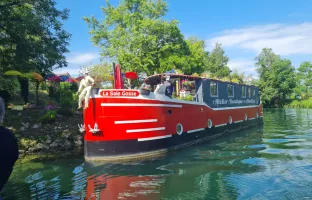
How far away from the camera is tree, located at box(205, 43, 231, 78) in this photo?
62188mm

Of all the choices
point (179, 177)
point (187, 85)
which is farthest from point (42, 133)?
point (179, 177)

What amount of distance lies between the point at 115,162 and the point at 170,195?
4.19 metres

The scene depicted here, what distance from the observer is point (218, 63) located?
6381cm

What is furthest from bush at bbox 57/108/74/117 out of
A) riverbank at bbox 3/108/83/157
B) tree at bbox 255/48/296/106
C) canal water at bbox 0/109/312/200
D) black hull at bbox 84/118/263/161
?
tree at bbox 255/48/296/106

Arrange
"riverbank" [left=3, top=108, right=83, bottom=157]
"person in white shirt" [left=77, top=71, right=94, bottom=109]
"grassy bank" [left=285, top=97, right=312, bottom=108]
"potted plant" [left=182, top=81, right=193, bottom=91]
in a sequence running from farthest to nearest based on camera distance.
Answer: "grassy bank" [left=285, top=97, right=312, bottom=108] < "potted plant" [left=182, top=81, right=193, bottom=91] < "riverbank" [left=3, top=108, right=83, bottom=157] < "person in white shirt" [left=77, top=71, right=94, bottom=109]

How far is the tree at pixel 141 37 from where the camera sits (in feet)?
87.2

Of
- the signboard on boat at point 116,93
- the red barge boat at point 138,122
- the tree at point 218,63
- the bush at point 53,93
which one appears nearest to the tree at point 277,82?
the tree at point 218,63

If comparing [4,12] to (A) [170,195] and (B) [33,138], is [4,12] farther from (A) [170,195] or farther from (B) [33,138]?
(A) [170,195]

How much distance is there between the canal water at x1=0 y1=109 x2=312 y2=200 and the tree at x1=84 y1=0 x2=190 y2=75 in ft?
54.2

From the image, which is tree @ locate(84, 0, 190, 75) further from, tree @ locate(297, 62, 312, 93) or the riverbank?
tree @ locate(297, 62, 312, 93)

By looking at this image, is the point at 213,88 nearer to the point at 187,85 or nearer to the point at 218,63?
the point at 187,85

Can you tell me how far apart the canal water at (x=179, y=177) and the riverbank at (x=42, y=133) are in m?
2.59

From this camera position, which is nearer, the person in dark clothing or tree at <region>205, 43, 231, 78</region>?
the person in dark clothing

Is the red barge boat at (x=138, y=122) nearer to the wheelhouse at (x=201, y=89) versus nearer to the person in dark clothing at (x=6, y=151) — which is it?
the wheelhouse at (x=201, y=89)
